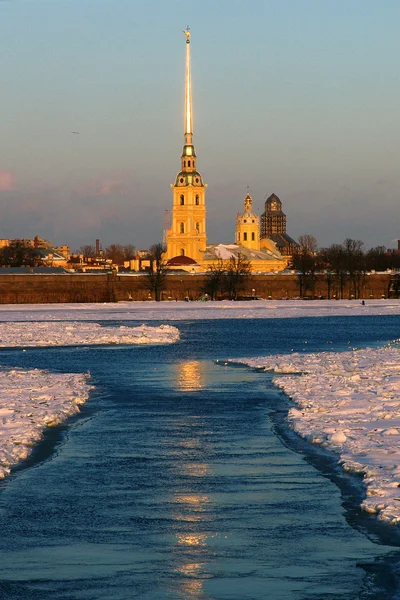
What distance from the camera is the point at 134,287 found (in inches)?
5566

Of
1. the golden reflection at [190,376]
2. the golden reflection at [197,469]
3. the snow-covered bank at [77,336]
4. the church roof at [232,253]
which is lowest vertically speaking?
the golden reflection at [197,469]

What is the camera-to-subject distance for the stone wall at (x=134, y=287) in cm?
13425

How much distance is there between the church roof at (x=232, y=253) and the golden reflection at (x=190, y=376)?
492 feet

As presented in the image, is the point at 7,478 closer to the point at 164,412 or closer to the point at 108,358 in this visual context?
the point at 164,412

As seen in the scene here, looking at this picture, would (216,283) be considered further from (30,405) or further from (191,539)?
(191,539)

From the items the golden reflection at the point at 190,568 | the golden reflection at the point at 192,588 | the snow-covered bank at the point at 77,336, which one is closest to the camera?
the golden reflection at the point at 192,588

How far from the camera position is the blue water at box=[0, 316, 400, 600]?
33.6 feet

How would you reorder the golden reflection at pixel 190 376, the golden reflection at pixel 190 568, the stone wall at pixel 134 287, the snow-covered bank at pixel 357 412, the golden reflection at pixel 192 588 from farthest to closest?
1. the stone wall at pixel 134 287
2. the golden reflection at pixel 190 376
3. the snow-covered bank at pixel 357 412
4. the golden reflection at pixel 190 568
5. the golden reflection at pixel 192 588

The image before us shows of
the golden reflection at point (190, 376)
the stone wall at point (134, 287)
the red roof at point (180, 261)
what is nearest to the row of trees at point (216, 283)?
the stone wall at point (134, 287)

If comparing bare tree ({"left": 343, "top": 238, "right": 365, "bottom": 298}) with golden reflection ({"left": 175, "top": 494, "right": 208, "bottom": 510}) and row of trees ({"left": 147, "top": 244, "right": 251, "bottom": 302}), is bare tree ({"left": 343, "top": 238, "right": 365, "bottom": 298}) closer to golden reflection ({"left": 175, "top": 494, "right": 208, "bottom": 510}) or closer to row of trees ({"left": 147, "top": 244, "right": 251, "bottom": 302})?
row of trees ({"left": 147, "top": 244, "right": 251, "bottom": 302})

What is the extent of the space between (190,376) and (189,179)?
163 meters

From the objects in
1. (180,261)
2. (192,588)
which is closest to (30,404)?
(192,588)

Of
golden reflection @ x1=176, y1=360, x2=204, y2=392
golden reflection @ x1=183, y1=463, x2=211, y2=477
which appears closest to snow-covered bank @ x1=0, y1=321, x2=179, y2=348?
golden reflection @ x1=176, y1=360, x2=204, y2=392

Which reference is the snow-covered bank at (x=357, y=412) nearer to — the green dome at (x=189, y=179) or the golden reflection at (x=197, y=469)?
the golden reflection at (x=197, y=469)
